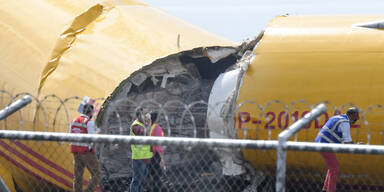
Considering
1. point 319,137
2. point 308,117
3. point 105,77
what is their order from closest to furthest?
point 308,117, point 319,137, point 105,77

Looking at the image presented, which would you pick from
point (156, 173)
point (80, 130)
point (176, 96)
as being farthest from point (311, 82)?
point (80, 130)

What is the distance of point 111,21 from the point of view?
1126 cm

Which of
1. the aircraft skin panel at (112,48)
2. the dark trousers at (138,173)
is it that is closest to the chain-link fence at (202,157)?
the aircraft skin panel at (112,48)

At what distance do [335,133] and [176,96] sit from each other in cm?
402

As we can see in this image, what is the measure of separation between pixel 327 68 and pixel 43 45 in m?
5.22

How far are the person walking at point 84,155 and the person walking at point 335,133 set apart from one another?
341 cm

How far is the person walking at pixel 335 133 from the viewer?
7648 millimetres

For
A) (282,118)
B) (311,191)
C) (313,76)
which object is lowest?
(311,191)

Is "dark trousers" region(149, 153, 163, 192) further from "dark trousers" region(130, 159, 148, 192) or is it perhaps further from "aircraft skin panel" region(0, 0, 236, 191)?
"aircraft skin panel" region(0, 0, 236, 191)

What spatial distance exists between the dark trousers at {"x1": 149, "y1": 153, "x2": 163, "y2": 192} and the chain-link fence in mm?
50

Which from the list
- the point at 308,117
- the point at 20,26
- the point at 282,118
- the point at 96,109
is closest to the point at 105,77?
the point at 96,109

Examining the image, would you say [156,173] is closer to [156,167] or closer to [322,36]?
[156,167]

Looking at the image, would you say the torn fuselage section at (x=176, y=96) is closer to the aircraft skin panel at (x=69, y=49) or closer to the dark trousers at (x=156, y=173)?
the aircraft skin panel at (x=69, y=49)

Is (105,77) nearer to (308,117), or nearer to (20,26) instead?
(20,26)
